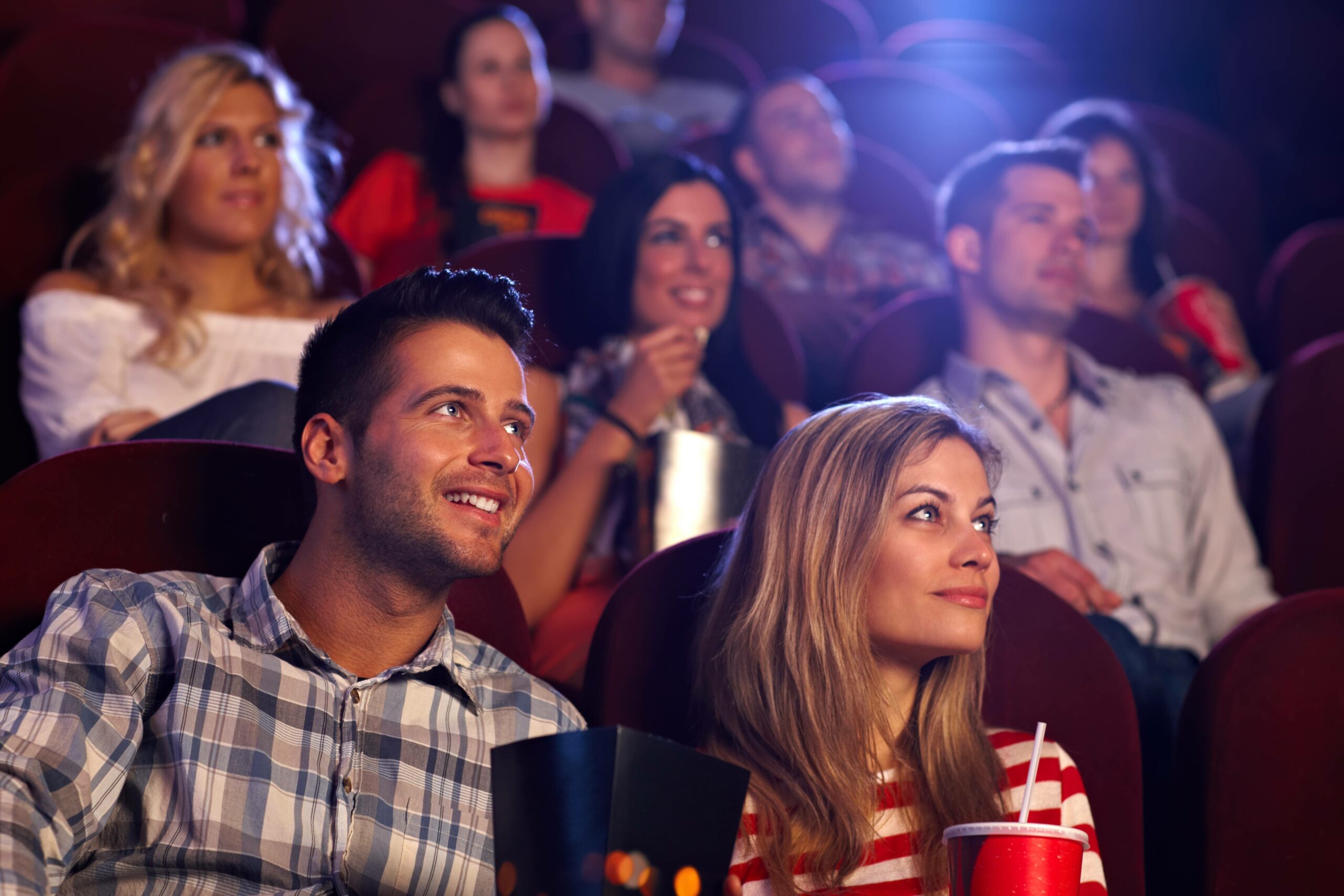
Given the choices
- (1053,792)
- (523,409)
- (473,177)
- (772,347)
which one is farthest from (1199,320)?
(523,409)

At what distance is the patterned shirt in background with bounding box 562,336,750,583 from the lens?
139 centimetres

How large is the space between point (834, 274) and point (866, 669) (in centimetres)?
133

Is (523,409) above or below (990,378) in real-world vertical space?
below

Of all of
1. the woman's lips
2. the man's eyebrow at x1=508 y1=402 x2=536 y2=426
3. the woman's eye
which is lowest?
the woman's lips

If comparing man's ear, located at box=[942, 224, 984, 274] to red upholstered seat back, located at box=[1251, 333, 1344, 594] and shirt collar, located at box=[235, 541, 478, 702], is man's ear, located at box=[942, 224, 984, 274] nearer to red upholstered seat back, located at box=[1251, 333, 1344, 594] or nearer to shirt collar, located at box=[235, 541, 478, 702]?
red upholstered seat back, located at box=[1251, 333, 1344, 594]

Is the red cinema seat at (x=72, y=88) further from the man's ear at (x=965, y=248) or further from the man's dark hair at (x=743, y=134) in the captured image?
the man's ear at (x=965, y=248)

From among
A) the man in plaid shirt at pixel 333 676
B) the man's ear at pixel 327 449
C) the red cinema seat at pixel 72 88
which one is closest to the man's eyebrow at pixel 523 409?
the man in plaid shirt at pixel 333 676

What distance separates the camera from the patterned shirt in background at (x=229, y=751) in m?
0.71

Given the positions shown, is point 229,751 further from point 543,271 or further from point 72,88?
point 72,88

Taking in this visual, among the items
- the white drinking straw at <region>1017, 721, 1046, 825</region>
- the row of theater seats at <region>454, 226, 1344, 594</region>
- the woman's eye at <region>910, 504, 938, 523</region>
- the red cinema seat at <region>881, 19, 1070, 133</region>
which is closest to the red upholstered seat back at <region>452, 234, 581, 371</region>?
the row of theater seats at <region>454, 226, 1344, 594</region>

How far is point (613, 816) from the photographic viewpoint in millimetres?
560

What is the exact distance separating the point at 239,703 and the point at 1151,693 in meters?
0.88

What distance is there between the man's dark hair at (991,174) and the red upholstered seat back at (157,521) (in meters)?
1.01

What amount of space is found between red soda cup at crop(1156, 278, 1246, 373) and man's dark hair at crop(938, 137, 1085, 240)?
43cm
